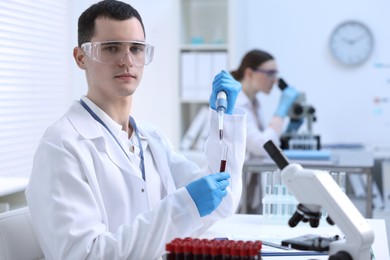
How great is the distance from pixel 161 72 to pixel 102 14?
2718 millimetres

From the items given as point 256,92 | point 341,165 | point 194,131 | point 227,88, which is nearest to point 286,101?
point 256,92

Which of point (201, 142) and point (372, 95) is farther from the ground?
point (372, 95)

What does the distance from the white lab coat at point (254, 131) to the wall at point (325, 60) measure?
734 mm

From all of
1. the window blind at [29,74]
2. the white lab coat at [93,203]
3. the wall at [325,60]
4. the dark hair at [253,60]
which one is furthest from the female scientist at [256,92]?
the white lab coat at [93,203]

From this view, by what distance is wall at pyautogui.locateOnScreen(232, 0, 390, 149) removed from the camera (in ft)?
15.0

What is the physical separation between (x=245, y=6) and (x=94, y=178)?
137 inches

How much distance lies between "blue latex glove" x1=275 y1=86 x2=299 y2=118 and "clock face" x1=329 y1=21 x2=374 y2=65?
3.05ft

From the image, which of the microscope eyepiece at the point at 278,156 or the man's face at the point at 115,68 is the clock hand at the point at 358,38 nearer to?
the man's face at the point at 115,68

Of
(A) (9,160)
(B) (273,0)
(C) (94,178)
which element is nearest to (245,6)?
→ (B) (273,0)

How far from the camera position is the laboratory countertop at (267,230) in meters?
1.83

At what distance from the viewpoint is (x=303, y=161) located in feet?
11.1

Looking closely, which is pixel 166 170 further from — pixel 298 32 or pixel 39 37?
pixel 298 32

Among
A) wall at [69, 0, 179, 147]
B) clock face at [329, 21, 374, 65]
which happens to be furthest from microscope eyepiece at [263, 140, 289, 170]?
clock face at [329, 21, 374, 65]

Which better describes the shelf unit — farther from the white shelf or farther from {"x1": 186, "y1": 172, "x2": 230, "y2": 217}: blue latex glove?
{"x1": 186, "y1": 172, "x2": 230, "y2": 217}: blue latex glove
